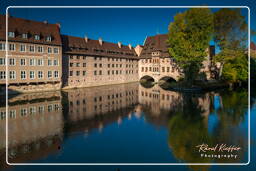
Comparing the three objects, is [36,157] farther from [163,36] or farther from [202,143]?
[163,36]

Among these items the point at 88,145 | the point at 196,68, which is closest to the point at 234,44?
the point at 196,68

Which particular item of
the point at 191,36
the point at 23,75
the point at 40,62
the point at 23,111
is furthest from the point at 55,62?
the point at 191,36

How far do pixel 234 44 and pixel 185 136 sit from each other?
33.1m

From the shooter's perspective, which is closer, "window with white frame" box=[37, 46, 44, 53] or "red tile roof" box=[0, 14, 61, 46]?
"red tile roof" box=[0, 14, 61, 46]

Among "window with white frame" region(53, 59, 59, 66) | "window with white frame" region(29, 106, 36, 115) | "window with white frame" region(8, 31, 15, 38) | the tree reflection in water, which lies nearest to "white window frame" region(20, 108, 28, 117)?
"window with white frame" region(29, 106, 36, 115)

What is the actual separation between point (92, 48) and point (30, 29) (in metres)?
18.1

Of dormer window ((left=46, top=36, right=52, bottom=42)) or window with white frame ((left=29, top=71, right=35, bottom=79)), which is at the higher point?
dormer window ((left=46, top=36, right=52, bottom=42))

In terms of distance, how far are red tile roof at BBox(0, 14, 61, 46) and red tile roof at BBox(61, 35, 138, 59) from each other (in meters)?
4.97

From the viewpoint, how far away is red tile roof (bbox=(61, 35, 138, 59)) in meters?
48.1

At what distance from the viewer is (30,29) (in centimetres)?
3819

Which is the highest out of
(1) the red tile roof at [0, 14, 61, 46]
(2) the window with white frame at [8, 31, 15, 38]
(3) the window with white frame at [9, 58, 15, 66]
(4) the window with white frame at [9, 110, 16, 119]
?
(1) the red tile roof at [0, 14, 61, 46]

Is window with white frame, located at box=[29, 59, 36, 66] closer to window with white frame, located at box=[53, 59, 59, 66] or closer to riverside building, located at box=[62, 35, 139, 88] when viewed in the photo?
window with white frame, located at box=[53, 59, 59, 66]

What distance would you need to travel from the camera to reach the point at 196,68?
133ft

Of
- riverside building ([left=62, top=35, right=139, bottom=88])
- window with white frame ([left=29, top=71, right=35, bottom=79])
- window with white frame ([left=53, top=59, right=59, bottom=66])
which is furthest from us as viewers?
riverside building ([left=62, top=35, right=139, bottom=88])
